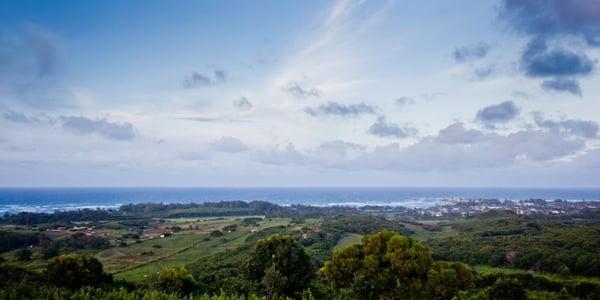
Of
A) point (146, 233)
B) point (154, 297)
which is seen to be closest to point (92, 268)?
point (154, 297)

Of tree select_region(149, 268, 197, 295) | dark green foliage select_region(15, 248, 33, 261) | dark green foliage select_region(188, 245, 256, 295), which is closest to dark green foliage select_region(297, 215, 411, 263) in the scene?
dark green foliage select_region(188, 245, 256, 295)

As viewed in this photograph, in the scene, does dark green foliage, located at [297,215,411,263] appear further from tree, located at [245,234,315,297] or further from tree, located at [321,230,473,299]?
tree, located at [321,230,473,299]

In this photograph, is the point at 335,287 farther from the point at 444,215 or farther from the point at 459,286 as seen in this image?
the point at 444,215

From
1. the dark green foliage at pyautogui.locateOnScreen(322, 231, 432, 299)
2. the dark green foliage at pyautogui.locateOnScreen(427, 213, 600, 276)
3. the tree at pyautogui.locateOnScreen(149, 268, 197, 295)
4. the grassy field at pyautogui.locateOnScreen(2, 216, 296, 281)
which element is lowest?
the grassy field at pyautogui.locateOnScreen(2, 216, 296, 281)

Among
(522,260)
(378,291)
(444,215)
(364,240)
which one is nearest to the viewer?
(378,291)

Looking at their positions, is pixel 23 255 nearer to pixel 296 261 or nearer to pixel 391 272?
pixel 296 261
